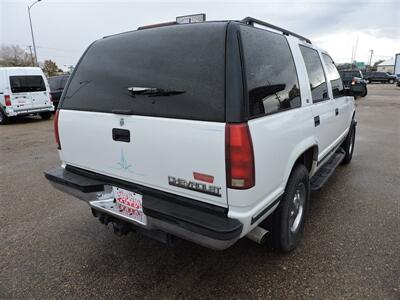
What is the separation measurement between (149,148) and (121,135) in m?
0.30

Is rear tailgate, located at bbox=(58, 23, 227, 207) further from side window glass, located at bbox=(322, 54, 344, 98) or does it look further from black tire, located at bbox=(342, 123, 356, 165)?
black tire, located at bbox=(342, 123, 356, 165)

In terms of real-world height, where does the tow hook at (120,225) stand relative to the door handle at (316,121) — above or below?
below

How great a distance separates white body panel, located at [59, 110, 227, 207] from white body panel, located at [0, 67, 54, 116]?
9.75m

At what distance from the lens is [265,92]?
6.84 feet

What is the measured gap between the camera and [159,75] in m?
2.09

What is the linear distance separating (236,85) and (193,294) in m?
1.59

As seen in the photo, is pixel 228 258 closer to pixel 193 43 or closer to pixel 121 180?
pixel 121 180

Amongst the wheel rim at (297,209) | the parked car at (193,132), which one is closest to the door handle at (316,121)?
the parked car at (193,132)

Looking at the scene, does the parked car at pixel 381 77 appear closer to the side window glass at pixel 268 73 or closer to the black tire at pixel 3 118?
the black tire at pixel 3 118

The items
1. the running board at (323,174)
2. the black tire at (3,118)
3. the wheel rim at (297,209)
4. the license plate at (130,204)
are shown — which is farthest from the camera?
the black tire at (3,118)

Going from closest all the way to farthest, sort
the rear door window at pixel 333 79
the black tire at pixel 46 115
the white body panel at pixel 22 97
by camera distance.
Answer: the rear door window at pixel 333 79, the white body panel at pixel 22 97, the black tire at pixel 46 115

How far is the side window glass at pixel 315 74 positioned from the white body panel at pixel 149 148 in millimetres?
1650

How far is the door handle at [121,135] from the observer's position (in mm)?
2161

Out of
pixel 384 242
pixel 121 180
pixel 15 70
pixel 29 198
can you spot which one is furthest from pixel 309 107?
pixel 15 70
